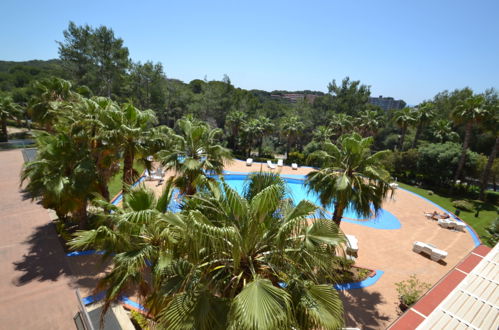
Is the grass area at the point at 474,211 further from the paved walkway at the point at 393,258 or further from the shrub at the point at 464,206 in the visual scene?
the paved walkway at the point at 393,258

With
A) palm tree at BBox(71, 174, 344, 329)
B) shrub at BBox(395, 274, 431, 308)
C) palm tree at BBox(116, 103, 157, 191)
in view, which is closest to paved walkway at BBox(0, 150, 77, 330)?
palm tree at BBox(116, 103, 157, 191)

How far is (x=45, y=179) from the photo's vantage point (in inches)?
369

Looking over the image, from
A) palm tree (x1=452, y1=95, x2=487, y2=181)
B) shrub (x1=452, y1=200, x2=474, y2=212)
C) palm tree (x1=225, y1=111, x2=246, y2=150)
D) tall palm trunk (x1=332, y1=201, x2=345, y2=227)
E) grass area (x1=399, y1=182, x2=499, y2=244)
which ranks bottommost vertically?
grass area (x1=399, y1=182, x2=499, y2=244)

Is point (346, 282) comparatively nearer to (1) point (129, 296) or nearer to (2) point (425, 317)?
(2) point (425, 317)

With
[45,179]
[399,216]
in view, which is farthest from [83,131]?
[399,216]

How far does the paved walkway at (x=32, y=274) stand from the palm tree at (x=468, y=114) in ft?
107

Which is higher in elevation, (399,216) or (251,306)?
(251,306)

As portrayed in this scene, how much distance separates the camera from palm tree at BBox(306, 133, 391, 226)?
883cm

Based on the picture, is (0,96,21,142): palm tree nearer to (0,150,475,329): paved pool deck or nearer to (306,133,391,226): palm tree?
(0,150,475,329): paved pool deck

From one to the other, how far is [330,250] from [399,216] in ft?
60.2

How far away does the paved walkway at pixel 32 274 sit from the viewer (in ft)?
25.9

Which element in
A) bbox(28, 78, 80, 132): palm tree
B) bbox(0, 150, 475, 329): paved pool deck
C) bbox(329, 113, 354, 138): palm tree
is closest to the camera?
bbox(0, 150, 475, 329): paved pool deck

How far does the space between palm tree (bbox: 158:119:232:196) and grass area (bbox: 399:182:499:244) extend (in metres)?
17.9

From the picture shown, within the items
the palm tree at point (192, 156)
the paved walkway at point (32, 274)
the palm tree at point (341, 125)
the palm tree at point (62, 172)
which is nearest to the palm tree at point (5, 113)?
the paved walkway at point (32, 274)
